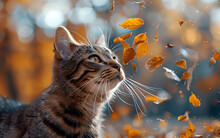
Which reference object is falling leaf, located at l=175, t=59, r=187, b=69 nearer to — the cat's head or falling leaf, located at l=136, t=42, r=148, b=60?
falling leaf, located at l=136, t=42, r=148, b=60

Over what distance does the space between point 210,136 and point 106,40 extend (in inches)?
62.1

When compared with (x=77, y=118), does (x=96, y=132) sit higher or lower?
lower

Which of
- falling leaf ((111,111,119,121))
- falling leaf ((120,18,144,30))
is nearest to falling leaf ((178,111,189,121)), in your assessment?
falling leaf ((120,18,144,30))

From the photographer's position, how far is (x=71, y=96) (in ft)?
5.60

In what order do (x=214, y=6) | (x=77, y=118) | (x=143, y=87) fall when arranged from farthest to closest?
(x=143, y=87) < (x=214, y=6) < (x=77, y=118)

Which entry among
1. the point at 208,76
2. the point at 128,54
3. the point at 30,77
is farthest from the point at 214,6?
the point at 30,77

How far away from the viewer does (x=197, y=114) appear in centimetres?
196

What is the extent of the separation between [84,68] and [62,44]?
33 centimetres

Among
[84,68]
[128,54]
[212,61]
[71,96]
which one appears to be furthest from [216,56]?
[71,96]

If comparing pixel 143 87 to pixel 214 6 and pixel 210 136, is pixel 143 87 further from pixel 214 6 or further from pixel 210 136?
pixel 214 6

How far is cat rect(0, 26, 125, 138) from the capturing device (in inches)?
63.1

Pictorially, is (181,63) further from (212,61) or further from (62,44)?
(62,44)

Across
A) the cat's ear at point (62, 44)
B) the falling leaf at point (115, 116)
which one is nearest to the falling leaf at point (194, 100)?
the cat's ear at point (62, 44)

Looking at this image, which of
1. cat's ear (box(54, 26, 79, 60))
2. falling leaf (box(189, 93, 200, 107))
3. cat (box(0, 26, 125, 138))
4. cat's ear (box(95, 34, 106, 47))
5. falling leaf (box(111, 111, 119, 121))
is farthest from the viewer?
falling leaf (box(111, 111, 119, 121))
